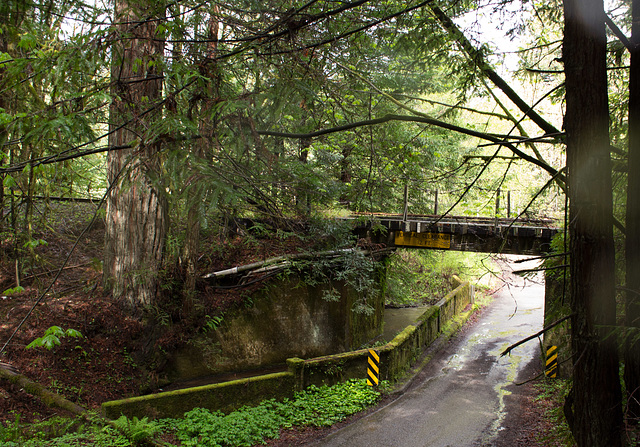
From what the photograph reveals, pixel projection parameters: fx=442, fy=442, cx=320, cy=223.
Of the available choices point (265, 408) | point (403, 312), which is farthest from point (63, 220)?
point (403, 312)

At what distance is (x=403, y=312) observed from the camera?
65.6 feet

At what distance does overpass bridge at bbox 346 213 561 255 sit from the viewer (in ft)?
39.5

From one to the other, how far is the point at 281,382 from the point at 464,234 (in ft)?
21.8

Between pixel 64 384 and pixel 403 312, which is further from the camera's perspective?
pixel 403 312

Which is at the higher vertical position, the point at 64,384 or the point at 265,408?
the point at 64,384

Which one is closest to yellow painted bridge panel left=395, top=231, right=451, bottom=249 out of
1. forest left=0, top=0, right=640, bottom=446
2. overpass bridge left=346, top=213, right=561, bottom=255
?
overpass bridge left=346, top=213, right=561, bottom=255

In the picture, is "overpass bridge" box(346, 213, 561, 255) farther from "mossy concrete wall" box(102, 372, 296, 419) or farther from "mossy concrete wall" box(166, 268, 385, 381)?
"mossy concrete wall" box(102, 372, 296, 419)

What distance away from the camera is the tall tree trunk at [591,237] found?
3.71 meters

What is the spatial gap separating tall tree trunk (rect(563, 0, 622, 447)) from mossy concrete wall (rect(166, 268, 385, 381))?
778 centimetres

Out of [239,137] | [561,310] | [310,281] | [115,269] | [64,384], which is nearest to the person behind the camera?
[239,137]

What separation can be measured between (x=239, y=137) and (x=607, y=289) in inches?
151

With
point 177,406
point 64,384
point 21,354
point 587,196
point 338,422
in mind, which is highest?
point 587,196

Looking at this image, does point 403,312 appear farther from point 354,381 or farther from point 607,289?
point 607,289

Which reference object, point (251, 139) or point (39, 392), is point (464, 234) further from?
point (39, 392)
